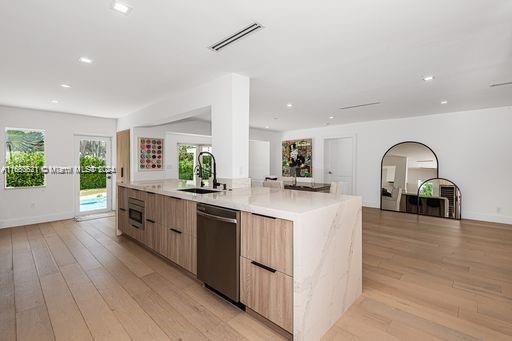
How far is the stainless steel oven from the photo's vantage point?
135 inches

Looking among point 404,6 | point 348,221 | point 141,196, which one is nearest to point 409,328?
point 348,221

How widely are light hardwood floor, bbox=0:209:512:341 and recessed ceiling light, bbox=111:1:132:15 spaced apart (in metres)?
2.37

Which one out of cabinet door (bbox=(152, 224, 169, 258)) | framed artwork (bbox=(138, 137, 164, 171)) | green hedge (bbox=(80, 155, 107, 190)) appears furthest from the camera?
green hedge (bbox=(80, 155, 107, 190))

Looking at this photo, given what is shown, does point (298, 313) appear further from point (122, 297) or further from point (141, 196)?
point (141, 196)

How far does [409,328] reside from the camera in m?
1.81

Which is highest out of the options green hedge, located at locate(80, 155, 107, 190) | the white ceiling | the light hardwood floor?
the white ceiling

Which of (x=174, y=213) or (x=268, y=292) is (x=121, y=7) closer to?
(x=174, y=213)

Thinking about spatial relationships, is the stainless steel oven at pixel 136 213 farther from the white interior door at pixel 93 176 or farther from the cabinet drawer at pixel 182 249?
the white interior door at pixel 93 176

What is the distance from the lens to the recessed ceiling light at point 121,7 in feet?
5.84

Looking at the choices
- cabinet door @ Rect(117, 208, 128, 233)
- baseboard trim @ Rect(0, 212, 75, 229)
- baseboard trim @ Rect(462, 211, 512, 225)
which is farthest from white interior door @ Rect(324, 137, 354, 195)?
baseboard trim @ Rect(0, 212, 75, 229)

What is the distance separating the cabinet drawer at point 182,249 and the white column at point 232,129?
88 centimetres

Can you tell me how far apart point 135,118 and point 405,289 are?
18.2 ft

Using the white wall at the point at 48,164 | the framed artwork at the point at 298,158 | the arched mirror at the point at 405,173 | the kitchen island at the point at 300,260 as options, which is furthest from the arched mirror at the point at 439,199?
the white wall at the point at 48,164

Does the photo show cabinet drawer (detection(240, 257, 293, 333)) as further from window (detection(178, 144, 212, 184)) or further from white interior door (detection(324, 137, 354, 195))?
white interior door (detection(324, 137, 354, 195))
